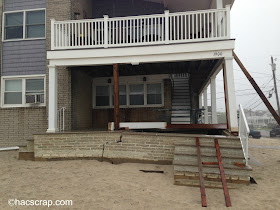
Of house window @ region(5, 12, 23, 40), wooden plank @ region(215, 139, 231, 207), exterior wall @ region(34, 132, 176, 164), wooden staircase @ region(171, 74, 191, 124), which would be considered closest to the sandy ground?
wooden plank @ region(215, 139, 231, 207)

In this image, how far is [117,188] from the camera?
467cm

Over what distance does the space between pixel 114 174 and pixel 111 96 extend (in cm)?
636

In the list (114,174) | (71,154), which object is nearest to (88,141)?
(71,154)

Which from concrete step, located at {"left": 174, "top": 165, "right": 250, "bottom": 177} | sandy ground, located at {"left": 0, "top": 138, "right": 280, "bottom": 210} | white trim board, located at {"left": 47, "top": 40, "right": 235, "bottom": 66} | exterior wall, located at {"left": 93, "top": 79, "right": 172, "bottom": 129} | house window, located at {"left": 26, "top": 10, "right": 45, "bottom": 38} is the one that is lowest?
sandy ground, located at {"left": 0, "top": 138, "right": 280, "bottom": 210}

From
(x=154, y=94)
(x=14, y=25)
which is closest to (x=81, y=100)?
(x=154, y=94)

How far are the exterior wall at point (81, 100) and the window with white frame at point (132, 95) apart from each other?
22.2 inches

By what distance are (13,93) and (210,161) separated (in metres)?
8.82

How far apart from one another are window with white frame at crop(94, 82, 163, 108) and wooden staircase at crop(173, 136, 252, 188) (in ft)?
16.5

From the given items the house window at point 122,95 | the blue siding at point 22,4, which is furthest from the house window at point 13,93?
the house window at point 122,95

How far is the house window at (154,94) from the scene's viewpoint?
11078 mm

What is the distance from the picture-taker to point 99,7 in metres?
11.6

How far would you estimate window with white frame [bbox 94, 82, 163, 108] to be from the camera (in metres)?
11.1

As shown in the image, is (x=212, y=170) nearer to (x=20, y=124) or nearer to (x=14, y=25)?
(x=20, y=124)

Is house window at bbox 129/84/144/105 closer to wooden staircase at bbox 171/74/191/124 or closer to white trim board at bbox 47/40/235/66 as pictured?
wooden staircase at bbox 171/74/191/124
